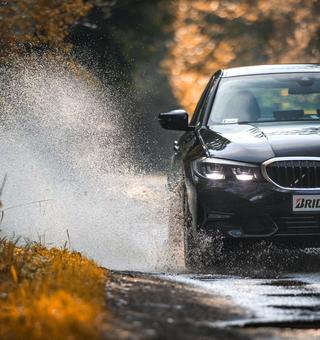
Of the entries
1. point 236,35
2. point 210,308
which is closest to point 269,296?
point 210,308

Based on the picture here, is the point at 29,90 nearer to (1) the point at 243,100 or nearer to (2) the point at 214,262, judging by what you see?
(1) the point at 243,100

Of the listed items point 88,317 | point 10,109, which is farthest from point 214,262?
point 10,109

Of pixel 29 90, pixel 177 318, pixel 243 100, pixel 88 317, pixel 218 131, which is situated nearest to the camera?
pixel 88 317

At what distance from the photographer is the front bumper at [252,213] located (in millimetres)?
9117

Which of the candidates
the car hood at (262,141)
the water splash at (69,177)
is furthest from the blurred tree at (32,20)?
the car hood at (262,141)

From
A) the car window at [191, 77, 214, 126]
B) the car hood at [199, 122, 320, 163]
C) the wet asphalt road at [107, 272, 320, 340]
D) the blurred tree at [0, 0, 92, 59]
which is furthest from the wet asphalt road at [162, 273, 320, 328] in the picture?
the blurred tree at [0, 0, 92, 59]

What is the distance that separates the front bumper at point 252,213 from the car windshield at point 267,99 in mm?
1387

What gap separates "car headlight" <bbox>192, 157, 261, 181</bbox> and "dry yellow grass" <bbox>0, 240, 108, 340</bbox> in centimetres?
138

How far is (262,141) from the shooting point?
9.41 m

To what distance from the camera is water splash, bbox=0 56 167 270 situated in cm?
1154

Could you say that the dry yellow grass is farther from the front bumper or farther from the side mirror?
the side mirror

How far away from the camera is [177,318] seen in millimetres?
6199

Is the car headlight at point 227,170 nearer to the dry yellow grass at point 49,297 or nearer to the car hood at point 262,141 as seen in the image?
the car hood at point 262,141

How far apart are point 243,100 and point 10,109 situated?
7105 millimetres
